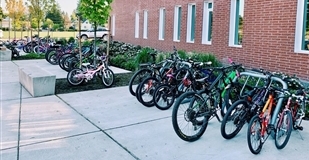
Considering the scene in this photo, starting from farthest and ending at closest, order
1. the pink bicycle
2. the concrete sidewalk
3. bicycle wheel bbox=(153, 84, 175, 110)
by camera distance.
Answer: the pink bicycle
bicycle wheel bbox=(153, 84, 175, 110)
the concrete sidewalk

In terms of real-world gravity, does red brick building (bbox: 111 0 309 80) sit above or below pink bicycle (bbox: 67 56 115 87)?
above

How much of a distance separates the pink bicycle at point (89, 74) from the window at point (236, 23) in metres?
4.42

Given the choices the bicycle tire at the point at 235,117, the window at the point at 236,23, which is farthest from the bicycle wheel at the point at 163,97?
the window at the point at 236,23

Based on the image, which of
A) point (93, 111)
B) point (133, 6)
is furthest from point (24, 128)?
point (133, 6)

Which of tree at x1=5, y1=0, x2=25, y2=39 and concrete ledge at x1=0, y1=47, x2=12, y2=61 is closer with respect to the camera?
concrete ledge at x1=0, y1=47, x2=12, y2=61

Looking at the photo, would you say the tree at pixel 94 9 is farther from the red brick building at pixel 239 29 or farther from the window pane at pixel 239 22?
the window pane at pixel 239 22

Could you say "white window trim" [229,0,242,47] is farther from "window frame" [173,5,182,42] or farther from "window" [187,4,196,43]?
"window frame" [173,5,182,42]

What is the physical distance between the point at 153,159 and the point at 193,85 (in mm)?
2320

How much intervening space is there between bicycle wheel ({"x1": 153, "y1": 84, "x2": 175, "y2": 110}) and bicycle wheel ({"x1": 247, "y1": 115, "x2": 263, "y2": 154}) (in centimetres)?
234

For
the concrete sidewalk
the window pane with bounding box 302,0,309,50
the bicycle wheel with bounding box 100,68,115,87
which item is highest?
the window pane with bounding box 302,0,309,50

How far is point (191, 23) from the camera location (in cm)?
1224

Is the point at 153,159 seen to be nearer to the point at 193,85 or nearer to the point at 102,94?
the point at 193,85

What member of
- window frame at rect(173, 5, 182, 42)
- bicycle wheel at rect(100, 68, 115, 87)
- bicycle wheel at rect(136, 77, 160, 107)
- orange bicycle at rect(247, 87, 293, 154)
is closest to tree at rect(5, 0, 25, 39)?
window frame at rect(173, 5, 182, 42)

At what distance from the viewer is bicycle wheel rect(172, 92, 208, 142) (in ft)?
13.9
